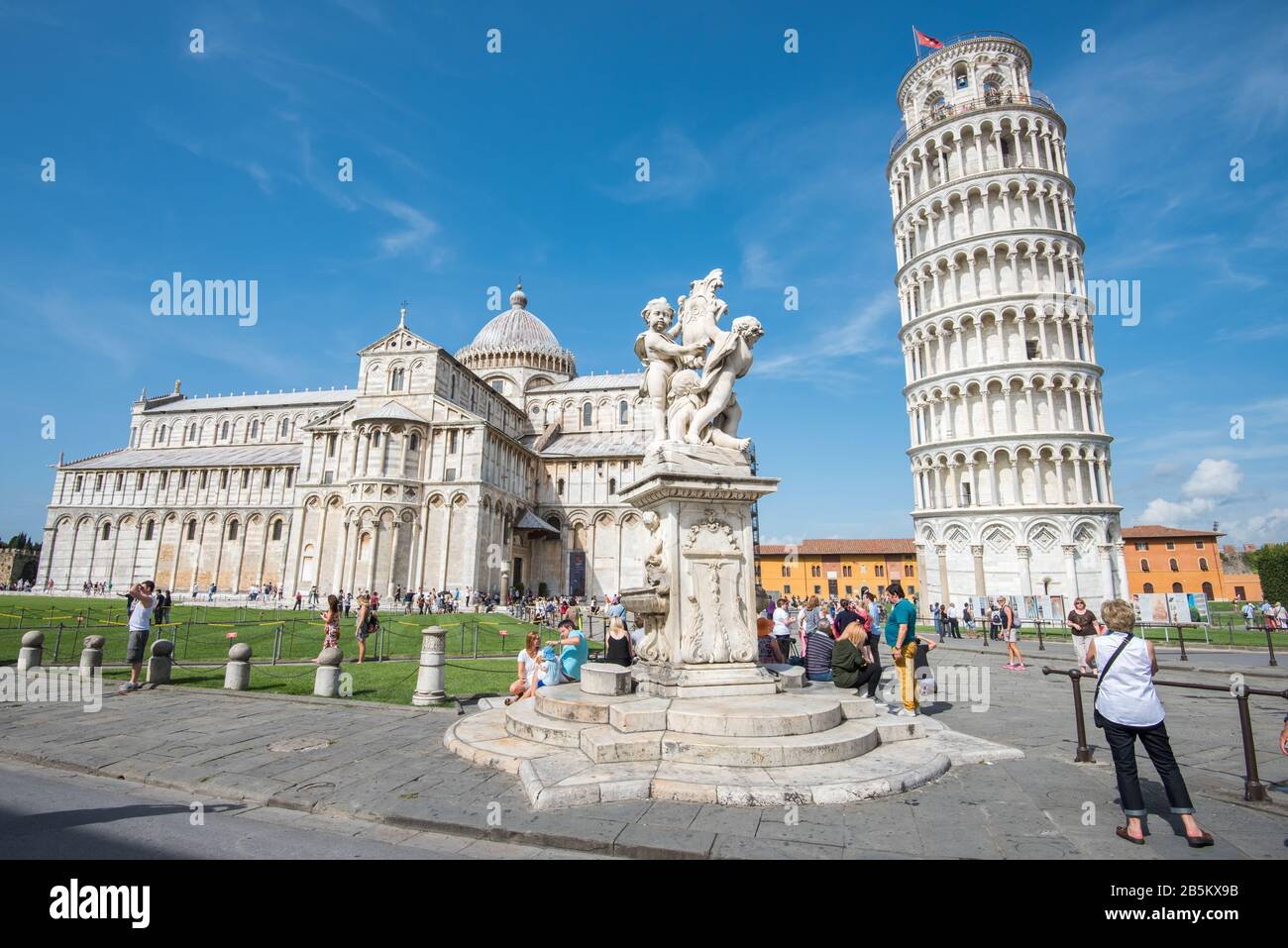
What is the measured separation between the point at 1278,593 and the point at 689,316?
51158mm

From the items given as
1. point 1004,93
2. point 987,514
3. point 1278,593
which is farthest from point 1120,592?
point 1004,93

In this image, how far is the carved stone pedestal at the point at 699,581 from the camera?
6.20 m

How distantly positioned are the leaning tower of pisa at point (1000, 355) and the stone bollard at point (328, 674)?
110 ft

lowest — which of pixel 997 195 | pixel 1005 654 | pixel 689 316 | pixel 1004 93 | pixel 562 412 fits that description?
pixel 1005 654

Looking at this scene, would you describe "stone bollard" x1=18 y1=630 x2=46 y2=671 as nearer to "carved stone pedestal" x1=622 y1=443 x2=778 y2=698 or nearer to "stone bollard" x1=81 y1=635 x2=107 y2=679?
"stone bollard" x1=81 y1=635 x2=107 y2=679

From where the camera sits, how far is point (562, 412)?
56906 millimetres

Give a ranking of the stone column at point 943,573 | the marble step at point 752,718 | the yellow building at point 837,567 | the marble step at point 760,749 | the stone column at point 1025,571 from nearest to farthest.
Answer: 1. the marble step at point 760,749
2. the marble step at point 752,718
3. the stone column at point 1025,571
4. the stone column at point 943,573
5. the yellow building at point 837,567

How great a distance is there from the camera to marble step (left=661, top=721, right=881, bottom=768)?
486cm

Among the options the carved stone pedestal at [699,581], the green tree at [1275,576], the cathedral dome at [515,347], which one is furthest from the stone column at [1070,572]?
the cathedral dome at [515,347]

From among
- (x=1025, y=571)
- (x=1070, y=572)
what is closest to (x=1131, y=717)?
(x=1025, y=571)

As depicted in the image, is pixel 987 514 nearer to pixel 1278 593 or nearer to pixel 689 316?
pixel 1278 593

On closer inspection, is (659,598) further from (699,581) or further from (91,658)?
(91,658)

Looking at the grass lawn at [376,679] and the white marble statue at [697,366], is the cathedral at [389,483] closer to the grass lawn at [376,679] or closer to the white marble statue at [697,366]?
the grass lawn at [376,679]
